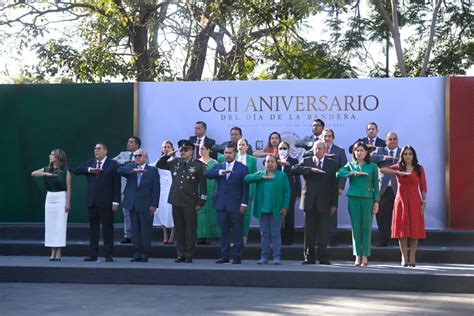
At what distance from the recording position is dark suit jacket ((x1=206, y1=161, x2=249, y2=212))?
40.8 feet

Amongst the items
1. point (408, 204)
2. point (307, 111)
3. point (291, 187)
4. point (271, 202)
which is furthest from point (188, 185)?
point (408, 204)

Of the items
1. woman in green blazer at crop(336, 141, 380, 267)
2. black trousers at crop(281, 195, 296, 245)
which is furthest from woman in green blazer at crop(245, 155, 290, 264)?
woman in green blazer at crop(336, 141, 380, 267)

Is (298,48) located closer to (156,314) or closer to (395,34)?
(395,34)

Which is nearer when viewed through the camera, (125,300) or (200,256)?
(125,300)

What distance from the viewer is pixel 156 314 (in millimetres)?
9156

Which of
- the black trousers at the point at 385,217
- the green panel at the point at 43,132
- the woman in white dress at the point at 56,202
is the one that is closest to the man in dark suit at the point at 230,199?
the black trousers at the point at 385,217

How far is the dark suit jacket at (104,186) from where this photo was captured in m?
12.8

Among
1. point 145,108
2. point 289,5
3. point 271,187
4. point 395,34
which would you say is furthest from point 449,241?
point 289,5

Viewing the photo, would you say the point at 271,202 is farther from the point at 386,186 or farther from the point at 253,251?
the point at 386,186

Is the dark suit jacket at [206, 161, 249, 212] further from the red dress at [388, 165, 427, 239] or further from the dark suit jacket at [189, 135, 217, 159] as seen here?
the red dress at [388, 165, 427, 239]

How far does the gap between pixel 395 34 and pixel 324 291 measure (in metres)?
10.9

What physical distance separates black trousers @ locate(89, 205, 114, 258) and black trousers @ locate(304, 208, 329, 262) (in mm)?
2514

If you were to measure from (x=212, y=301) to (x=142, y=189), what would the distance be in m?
3.04

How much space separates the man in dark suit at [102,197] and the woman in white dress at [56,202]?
24 cm
